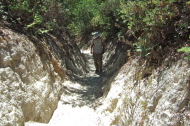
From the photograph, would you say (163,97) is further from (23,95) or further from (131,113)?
(23,95)

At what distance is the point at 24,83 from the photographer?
415cm

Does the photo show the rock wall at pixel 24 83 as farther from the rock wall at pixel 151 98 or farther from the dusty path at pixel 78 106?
the rock wall at pixel 151 98

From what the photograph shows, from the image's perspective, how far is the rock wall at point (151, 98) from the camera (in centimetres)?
266

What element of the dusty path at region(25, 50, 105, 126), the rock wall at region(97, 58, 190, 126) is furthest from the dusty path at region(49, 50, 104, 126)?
the rock wall at region(97, 58, 190, 126)

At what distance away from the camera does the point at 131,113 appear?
361cm

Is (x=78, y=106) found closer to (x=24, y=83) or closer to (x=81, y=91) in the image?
(x=81, y=91)

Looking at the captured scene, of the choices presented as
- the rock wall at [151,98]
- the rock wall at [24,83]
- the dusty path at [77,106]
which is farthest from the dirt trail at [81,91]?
the rock wall at [151,98]

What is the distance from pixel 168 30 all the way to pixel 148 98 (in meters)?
1.41

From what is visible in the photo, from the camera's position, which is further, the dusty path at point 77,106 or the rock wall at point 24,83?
the dusty path at point 77,106

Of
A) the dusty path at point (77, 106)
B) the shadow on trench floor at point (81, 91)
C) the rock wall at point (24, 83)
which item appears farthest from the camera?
the shadow on trench floor at point (81, 91)

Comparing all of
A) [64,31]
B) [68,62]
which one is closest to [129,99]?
[68,62]

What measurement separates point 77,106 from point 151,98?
277 cm

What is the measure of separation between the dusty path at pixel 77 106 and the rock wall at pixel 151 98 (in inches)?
16.0

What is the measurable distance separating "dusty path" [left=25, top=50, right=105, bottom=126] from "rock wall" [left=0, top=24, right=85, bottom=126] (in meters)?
0.24
